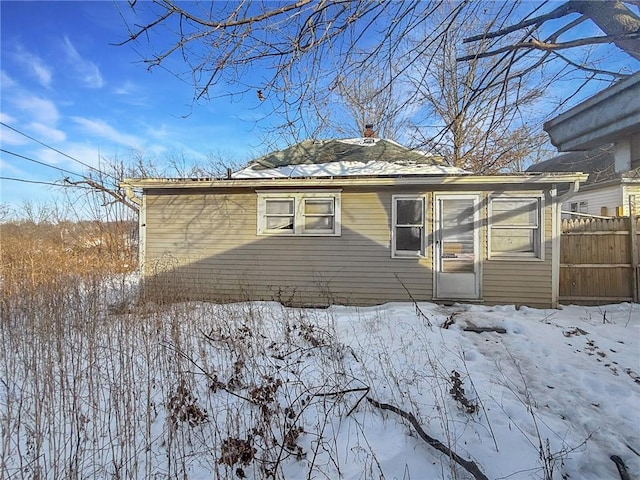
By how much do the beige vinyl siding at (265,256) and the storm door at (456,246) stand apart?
1.14 ft

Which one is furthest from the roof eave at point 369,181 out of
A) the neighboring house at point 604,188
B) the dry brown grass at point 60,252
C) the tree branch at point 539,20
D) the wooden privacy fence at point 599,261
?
the neighboring house at point 604,188

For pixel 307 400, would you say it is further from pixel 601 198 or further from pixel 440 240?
pixel 601 198

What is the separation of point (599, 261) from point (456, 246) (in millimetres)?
3532

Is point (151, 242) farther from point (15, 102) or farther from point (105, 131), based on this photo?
point (105, 131)

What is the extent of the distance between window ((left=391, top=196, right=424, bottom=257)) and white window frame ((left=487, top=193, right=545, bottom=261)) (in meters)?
1.42

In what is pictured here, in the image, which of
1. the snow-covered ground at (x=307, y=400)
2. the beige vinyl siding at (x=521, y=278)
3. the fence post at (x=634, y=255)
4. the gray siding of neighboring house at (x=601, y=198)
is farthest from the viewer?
the gray siding of neighboring house at (x=601, y=198)

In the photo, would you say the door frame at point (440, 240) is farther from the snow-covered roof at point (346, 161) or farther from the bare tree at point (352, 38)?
the bare tree at point (352, 38)

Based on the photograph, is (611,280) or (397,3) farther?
(611,280)

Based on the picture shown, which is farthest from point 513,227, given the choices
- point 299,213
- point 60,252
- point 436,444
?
point 60,252

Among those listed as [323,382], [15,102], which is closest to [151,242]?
[323,382]

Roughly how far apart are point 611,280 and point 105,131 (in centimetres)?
1912

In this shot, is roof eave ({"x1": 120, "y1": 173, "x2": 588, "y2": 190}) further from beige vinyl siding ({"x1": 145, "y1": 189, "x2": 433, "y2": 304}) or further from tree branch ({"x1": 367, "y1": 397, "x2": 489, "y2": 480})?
tree branch ({"x1": 367, "y1": 397, "x2": 489, "y2": 480})

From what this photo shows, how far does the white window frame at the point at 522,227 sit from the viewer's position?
22.0ft

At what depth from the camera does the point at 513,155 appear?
12188 mm
